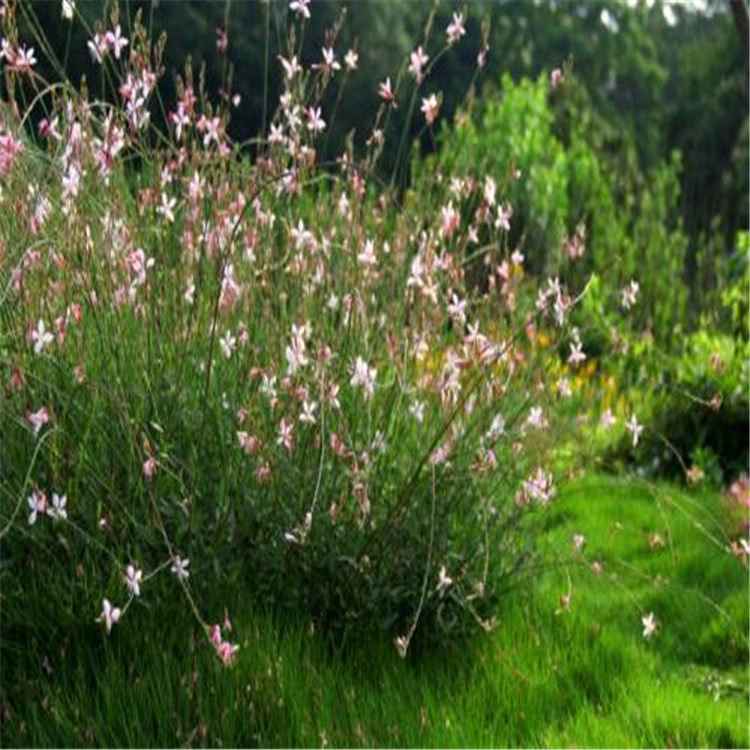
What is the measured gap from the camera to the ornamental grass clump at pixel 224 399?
3.60 meters

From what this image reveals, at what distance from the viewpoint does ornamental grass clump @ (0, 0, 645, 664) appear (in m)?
3.60

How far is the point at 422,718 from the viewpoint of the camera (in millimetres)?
3611

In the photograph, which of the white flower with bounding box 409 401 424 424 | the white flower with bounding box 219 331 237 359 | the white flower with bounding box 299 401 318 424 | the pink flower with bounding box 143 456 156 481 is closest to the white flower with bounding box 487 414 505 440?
the white flower with bounding box 409 401 424 424

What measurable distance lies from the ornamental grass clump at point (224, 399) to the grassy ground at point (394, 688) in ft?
0.33

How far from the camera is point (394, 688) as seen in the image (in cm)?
377

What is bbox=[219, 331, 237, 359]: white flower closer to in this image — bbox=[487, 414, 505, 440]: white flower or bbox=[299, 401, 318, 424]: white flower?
bbox=[299, 401, 318, 424]: white flower

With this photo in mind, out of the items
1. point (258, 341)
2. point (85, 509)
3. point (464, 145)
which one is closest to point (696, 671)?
point (258, 341)

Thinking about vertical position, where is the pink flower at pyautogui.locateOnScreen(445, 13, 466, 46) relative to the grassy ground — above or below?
above

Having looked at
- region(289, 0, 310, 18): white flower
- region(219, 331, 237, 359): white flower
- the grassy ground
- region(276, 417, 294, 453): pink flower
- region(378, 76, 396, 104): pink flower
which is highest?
region(289, 0, 310, 18): white flower

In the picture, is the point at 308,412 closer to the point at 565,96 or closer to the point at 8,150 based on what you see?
the point at 8,150

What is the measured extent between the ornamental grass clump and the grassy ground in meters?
0.10

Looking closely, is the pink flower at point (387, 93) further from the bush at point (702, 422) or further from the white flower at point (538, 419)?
the bush at point (702, 422)

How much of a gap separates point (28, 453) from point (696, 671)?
7.20 ft

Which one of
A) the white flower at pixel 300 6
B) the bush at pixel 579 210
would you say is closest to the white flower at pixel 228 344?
the white flower at pixel 300 6
